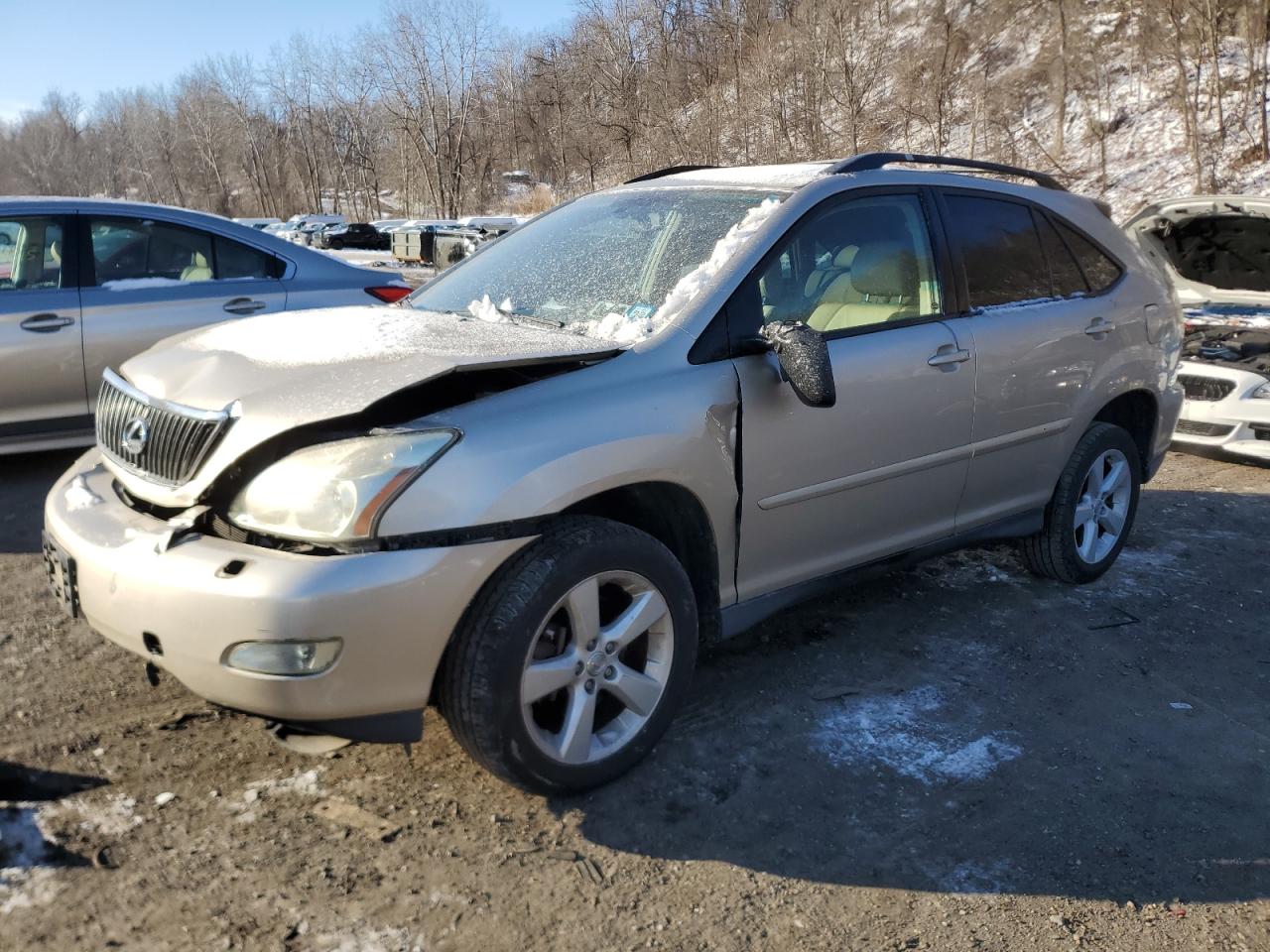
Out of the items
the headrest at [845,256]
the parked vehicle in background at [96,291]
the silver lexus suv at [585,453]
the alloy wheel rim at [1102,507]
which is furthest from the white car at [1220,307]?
the parked vehicle in background at [96,291]

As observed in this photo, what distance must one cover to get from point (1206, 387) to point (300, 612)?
6.63 m

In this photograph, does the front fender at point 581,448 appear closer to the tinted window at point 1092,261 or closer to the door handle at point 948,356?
the door handle at point 948,356

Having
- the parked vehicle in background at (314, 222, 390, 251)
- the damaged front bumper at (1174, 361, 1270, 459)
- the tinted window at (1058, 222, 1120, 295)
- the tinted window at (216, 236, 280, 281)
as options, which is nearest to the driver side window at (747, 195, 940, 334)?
the tinted window at (1058, 222, 1120, 295)

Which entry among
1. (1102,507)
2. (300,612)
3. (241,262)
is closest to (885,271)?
(1102,507)

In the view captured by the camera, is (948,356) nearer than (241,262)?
Yes

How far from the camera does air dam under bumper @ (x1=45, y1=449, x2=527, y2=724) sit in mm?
2410

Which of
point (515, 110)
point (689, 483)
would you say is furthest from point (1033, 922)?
point (515, 110)

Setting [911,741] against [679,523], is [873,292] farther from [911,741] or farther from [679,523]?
[911,741]

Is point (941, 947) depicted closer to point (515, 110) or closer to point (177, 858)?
point (177, 858)

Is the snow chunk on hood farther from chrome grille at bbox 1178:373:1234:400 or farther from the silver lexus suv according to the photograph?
chrome grille at bbox 1178:373:1234:400

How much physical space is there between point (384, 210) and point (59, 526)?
7809 centimetres

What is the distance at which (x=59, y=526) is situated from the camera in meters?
2.95

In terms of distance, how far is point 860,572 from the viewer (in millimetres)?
3725

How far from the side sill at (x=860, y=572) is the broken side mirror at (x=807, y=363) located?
0.71 meters
